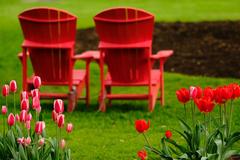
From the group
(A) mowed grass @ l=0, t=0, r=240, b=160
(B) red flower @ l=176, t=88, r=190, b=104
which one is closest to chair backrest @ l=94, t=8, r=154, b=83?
(A) mowed grass @ l=0, t=0, r=240, b=160

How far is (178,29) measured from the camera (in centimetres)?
1884

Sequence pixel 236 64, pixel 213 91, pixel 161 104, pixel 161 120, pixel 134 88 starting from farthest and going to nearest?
1. pixel 236 64
2. pixel 134 88
3. pixel 161 104
4. pixel 161 120
5. pixel 213 91

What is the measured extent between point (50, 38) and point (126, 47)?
99 cm

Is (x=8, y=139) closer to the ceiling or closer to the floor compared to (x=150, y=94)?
closer to the ceiling

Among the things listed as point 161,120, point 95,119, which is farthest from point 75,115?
point 161,120

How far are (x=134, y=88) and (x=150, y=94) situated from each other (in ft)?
7.05

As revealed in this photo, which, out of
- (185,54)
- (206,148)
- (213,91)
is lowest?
(185,54)

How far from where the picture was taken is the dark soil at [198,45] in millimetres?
15375

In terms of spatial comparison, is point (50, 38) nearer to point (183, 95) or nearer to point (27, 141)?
point (183, 95)

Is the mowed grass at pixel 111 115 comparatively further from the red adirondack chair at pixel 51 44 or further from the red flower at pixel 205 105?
the red flower at pixel 205 105

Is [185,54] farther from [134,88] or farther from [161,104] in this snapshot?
[161,104]

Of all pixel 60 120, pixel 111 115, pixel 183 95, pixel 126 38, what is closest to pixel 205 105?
pixel 183 95

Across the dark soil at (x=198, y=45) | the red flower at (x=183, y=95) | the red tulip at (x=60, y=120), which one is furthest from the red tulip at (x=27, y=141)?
the dark soil at (x=198, y=45)

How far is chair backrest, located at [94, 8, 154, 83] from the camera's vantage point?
11.5 m
